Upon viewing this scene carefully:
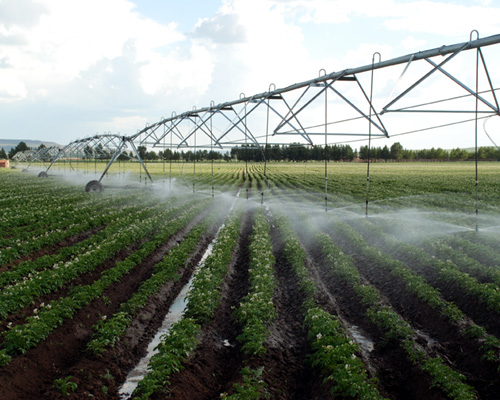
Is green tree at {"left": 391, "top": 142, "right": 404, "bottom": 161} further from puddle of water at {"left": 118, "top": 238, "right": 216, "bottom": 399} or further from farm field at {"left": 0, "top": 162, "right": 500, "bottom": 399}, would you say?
puddle of water at {"left": 118, "top": 238, "right": 216, "bottom": 399}

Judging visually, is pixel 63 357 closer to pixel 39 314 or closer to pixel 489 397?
pixel 39 314

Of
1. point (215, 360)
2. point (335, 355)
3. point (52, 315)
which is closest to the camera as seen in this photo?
point (335, 355)

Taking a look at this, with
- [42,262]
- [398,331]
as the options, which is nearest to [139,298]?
[42,262]

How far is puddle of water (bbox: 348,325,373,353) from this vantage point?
22.5ft

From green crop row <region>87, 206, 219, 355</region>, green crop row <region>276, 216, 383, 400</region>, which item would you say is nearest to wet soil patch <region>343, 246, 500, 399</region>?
green crop row <region>276, 216, 383, 400</region>

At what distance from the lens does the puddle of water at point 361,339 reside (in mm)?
6859

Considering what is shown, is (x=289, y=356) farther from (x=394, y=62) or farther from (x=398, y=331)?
(x=394, y=62)

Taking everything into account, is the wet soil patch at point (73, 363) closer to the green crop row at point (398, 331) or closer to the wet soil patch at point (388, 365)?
the wet soil patch at point (388, 365)

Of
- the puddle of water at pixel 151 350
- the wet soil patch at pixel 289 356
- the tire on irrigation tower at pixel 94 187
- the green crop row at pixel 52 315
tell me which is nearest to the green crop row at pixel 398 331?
the wet soil patch at pixel 289 356

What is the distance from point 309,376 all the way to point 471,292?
429cm

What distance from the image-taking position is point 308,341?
6.95m

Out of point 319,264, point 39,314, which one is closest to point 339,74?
point 319,264

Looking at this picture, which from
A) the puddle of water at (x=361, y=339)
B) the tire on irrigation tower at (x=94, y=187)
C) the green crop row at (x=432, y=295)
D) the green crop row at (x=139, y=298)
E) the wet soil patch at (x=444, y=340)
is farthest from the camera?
the tire on irrigation tower at (x=94, y=187)

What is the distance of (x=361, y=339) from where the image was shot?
7.20 meters
